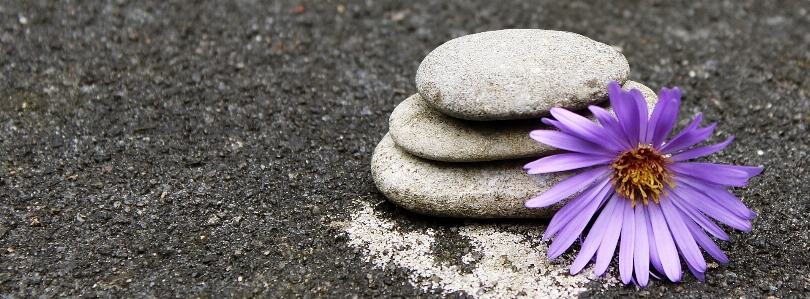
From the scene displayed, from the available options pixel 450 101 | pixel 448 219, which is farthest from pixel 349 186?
pixel 450 101

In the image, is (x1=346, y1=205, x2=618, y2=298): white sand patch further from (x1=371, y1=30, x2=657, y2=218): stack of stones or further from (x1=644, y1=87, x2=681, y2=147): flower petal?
(x1=644, y1=87, x2=681, y2=147): flower petal

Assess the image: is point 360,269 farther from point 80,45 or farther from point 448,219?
point 80,45

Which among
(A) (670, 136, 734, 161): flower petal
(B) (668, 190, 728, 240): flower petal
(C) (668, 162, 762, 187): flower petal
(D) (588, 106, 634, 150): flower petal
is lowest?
(B) (668, 190, 728, 240): flower petal

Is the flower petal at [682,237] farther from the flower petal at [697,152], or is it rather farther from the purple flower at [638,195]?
the flower petal at [697,152]

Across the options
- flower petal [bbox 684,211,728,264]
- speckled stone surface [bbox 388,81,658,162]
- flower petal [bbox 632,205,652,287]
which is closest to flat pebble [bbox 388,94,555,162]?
speckled stone surface [bbox 388,81,658,162]

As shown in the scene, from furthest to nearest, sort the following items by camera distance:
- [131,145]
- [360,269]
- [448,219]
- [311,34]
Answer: [311,34]
[131,145]
[448,219]
[360,269]

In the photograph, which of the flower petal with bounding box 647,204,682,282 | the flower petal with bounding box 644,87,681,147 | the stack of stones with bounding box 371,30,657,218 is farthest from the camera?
the stack of stones with bounding box 371,30,657,218
